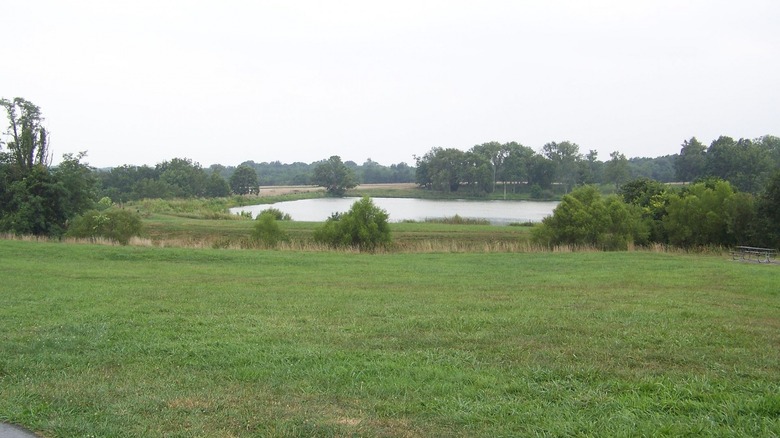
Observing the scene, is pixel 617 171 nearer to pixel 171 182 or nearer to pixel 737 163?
pixel 737 163

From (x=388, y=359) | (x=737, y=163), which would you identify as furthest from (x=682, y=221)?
(x=737, y=163)

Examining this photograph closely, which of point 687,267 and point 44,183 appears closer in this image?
point 687,267

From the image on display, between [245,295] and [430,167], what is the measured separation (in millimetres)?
108037

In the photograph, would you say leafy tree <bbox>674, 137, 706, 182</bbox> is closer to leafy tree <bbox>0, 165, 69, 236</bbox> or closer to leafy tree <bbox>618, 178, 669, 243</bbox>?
leafy tree <bbox>618, 178, 669, 243</bbox>

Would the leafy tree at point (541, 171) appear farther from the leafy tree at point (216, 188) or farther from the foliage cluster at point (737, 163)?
the leafy tree at point (216, 188)

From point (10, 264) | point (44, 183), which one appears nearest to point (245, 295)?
point (10, 264)

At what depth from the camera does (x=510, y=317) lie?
945 cm

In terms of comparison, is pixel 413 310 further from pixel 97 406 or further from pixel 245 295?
pixel 97 406

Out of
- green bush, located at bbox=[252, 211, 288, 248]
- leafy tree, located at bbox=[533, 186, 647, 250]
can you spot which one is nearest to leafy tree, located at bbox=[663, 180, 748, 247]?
leafy tree, located at bbox=[533, 186, 647, 250]

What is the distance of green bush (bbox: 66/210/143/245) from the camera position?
31938 mm

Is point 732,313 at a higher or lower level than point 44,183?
lower

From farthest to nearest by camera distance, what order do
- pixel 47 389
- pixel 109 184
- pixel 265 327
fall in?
pixel 109 184 → pixel 265 327 → pixel 47 389

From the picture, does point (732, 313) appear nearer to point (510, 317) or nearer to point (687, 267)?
point (510, 317)

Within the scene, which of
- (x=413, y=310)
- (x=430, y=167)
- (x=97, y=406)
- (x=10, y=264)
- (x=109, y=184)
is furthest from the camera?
(x=430, y=167)
